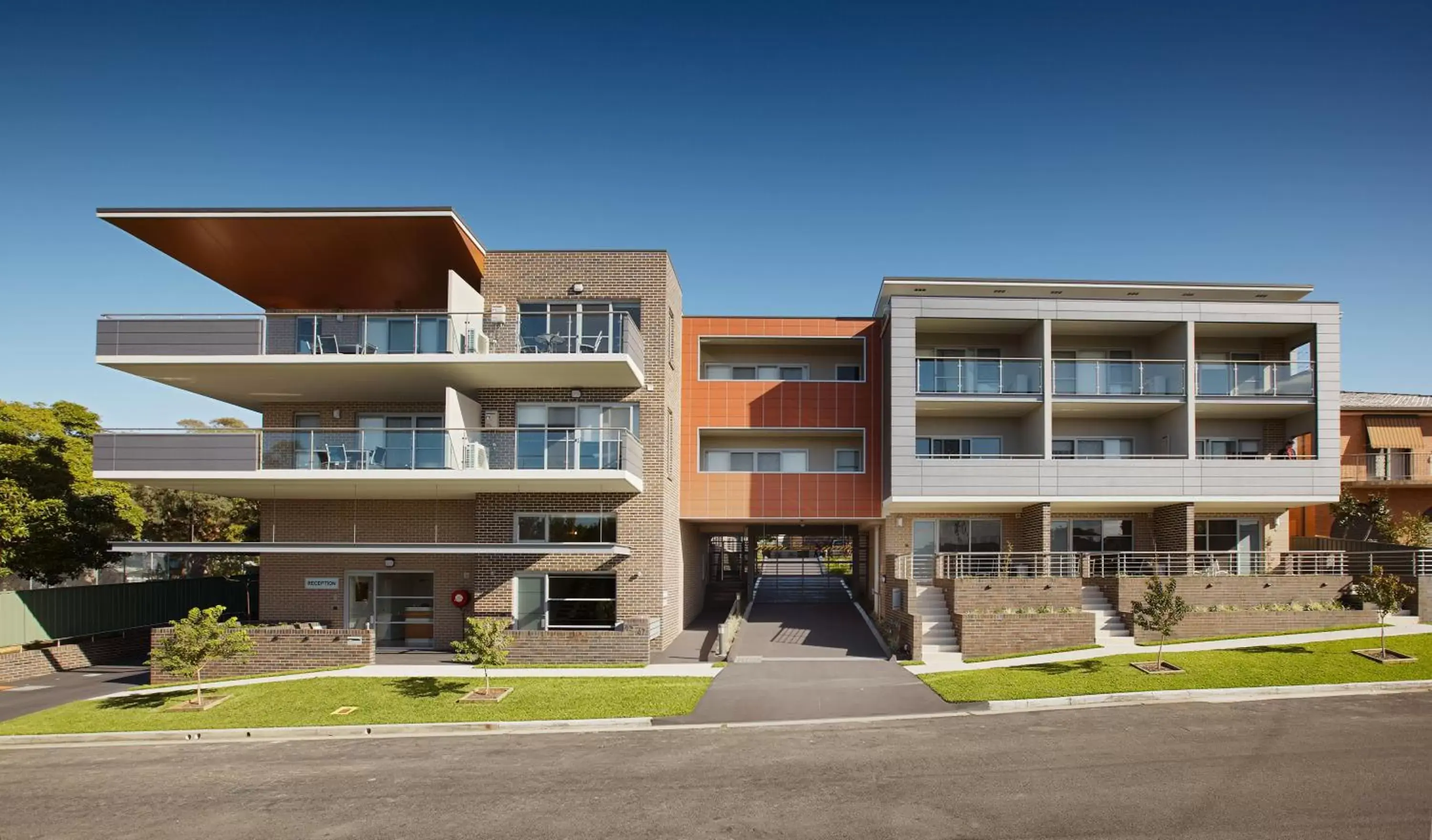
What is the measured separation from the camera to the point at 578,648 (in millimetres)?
22312

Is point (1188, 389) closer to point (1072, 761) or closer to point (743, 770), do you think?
point (1072, 761)

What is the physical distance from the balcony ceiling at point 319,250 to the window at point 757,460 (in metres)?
9.60

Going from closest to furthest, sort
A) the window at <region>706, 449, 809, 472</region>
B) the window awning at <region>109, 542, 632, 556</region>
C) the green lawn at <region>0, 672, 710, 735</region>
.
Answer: the green lawn at <region>0, 672, 710, 735</region> → the window awning at <region>109, 542, 632, 556</region> → the window at <region>706, 449, 809, 472</region>

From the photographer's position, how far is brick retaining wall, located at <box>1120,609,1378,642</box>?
2266 centimetres

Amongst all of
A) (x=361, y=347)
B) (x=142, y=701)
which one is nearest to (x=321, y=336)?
(x=361, y=347)

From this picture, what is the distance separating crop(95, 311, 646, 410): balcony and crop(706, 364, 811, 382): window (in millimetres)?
7355

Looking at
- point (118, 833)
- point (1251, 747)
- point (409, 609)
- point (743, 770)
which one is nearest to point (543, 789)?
point (743, 770)

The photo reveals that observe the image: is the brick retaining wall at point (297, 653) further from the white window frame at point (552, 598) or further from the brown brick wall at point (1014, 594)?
the brown brick wall at point (1014, 594)

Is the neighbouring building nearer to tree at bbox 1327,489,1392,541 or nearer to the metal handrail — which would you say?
the metal handrail

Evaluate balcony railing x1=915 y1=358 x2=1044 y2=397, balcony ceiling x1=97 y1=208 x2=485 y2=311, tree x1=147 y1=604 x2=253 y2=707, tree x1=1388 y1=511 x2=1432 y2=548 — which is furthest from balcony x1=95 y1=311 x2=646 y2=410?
tree x1=1388 y1=511 x2=1432 y2=548

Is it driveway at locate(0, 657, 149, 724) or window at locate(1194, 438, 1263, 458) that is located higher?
window at locate(1194, 438, 1263, 458)

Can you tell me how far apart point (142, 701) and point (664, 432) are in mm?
13548

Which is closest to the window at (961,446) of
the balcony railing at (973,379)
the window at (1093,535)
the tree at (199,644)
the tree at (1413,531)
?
the balcony railing at (973,379)

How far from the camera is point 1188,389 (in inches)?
1058
